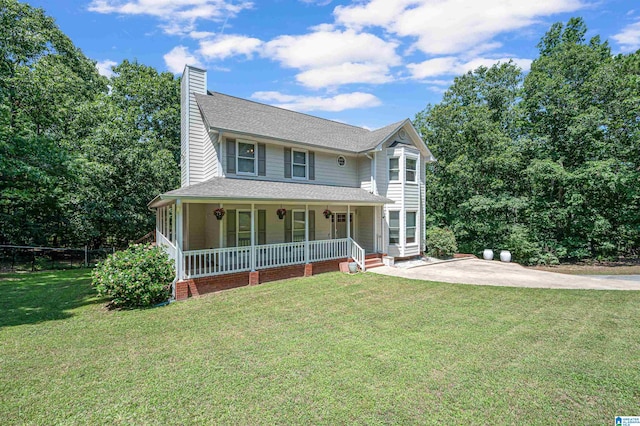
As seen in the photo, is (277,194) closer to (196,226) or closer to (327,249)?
(327,249)

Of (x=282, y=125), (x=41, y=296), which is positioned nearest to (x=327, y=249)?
(x=282, y=125)

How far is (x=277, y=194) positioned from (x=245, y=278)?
3387 mm

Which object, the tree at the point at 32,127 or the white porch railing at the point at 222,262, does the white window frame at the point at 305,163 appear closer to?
the white porch railing at the point at 222,262

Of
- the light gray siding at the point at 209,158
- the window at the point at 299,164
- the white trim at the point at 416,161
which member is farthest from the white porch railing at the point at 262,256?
the white trim at the point at 416,161

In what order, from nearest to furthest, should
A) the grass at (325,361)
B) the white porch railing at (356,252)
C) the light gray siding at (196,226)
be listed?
the grass at (325,361) → the light gray siding at (196,226) → the white porch railing at (356,252)

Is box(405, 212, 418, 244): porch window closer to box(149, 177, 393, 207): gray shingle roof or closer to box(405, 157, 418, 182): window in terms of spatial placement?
box(405, 157, 418, 182): window

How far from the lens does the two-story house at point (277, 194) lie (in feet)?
33.9

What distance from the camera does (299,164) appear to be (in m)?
13.9

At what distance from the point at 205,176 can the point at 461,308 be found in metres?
11.4

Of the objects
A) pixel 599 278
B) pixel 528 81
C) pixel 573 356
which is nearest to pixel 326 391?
pixel 573 356

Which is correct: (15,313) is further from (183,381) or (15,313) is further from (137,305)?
(183,381)

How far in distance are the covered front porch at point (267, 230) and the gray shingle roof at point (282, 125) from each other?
2.33 meters

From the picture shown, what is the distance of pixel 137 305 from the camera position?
8148 millimetres

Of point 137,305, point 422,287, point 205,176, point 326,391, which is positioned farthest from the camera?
point 205,176
